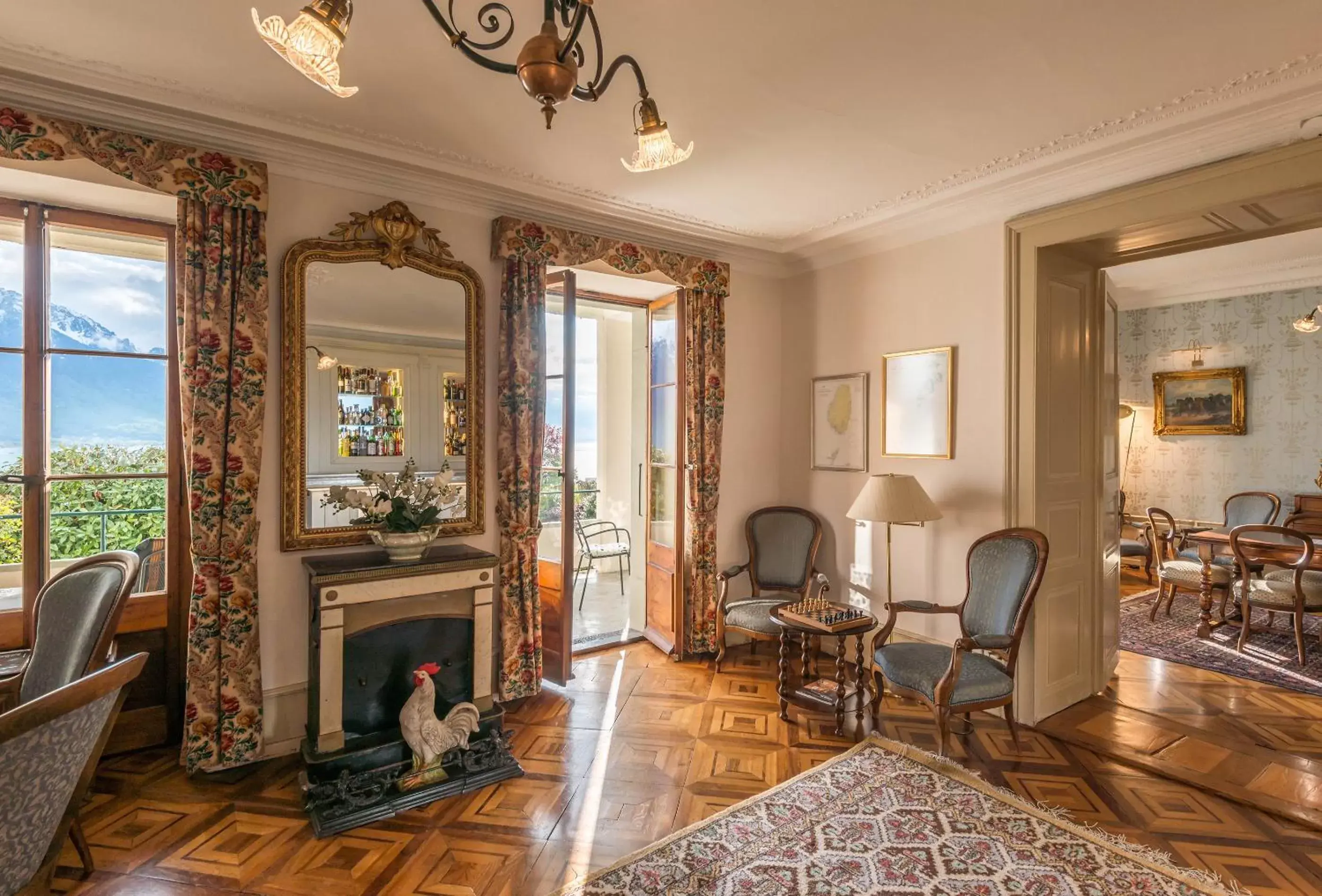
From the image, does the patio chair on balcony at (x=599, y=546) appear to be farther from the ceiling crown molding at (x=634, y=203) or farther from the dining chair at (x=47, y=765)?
the dining chair at (x=47, y=765)

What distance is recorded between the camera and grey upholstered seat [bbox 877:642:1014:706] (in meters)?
3.04

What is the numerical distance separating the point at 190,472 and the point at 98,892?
152 cm

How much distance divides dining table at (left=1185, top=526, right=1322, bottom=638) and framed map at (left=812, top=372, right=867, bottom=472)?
8.73ft

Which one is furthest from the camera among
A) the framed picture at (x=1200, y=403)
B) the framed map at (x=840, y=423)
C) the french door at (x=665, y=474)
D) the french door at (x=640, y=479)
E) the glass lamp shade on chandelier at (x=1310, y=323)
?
the framed picture at (x=1200, y=403)

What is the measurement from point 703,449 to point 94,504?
325cm

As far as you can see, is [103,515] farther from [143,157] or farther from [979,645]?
[979,645]

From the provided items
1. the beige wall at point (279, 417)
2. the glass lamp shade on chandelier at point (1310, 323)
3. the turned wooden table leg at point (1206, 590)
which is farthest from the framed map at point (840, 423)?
the glass lamp shade on chandelier at point (1310, 323)

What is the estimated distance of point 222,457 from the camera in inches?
114

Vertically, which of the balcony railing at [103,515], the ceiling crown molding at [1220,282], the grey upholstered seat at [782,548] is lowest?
the grey upholstered seat at [782,548]

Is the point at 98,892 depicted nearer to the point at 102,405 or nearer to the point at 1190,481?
the point at 102,405

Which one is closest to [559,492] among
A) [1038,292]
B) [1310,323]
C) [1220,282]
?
[1038,292]

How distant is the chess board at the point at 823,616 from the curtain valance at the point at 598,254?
216 cm

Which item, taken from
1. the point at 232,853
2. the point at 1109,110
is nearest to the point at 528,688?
the point at 232,853

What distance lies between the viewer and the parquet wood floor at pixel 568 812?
7.41 feet
